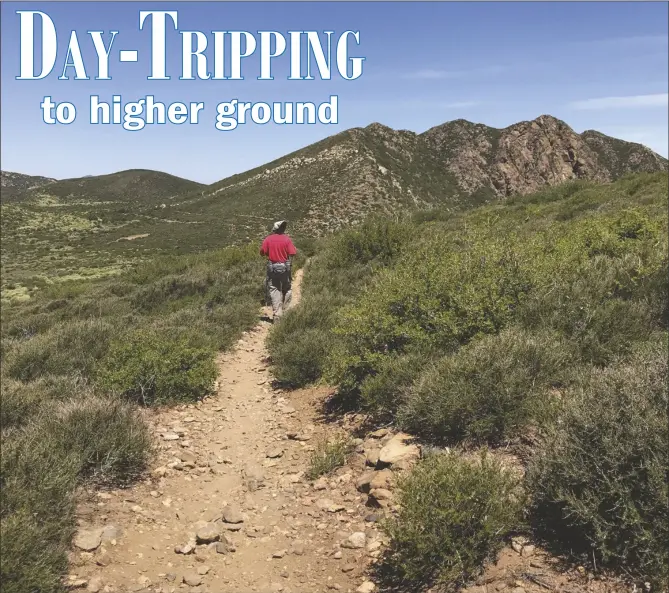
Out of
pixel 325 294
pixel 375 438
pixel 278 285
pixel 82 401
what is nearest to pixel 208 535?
pixel 375 438

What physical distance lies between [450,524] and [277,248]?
7990 mm

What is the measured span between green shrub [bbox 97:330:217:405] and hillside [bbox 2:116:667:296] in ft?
114

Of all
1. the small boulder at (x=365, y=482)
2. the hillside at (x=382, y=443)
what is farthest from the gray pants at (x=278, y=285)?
the small boulder at (x=365, y=482)

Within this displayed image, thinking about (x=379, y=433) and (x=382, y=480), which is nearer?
(x=382, y=480)

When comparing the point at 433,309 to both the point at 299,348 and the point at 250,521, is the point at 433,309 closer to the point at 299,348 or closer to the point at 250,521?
the point at 299,348

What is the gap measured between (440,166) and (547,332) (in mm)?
74390

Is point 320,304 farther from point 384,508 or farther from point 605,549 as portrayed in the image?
point 605,549

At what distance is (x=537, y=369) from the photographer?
4945 mm

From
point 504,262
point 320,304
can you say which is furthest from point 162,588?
point 320,304

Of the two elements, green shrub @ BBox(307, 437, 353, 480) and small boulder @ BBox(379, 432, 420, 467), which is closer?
small boulder @ BBox(379, 432, 420, 467)

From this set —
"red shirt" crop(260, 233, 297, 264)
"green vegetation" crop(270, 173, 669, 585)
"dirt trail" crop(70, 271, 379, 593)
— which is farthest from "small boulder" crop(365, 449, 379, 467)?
"red shirt" crop(260, 233, 297, 264)

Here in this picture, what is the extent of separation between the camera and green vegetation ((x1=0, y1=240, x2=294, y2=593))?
11.3 ft

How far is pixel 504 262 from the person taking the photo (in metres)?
6.72

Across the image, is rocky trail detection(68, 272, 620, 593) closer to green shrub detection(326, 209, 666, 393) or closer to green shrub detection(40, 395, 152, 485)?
green shrub detection(40, 395, 152, 485)
